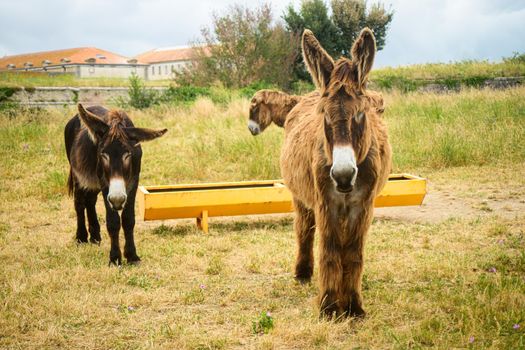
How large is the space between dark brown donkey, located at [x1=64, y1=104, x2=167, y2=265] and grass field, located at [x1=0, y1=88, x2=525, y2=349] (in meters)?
0.45

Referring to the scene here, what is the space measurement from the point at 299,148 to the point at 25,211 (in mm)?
5635

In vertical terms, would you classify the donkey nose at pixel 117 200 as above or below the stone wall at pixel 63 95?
below

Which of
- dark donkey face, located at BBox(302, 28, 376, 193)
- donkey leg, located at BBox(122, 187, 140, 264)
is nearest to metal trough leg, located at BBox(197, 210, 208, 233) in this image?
donkey leg, located at BBox(122, 187, 140, 264)

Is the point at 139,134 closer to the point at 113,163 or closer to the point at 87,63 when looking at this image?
the point at 113,163

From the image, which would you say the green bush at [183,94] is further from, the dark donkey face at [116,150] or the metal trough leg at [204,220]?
the dark donkey face at [116,150]

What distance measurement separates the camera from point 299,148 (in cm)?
440

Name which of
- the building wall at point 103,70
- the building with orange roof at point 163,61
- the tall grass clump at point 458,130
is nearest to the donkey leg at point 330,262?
the tall grass clump at point 458,130

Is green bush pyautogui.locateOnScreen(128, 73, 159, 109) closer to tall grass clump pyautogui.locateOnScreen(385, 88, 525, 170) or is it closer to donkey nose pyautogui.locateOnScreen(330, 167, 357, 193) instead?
tall grass clump pyautogui.locateOnScreen(385, 88, 525, 170)

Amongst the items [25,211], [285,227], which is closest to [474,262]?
[285,227]

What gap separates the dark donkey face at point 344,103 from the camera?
330 centimetres

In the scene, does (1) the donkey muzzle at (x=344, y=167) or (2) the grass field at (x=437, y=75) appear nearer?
(1) the donkey muzzle at (x=344, y=167)

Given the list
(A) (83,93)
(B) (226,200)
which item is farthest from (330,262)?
(A) (83,93)

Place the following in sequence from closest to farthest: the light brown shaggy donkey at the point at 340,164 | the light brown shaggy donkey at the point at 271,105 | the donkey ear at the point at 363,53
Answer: the light brown shaggy donkey at the point at 340,164
the donkey ear at the point at 363,53
the light brown shaggy donkey at the point at 271,105

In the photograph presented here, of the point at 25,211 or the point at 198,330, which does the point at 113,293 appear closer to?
the point at 198,330
